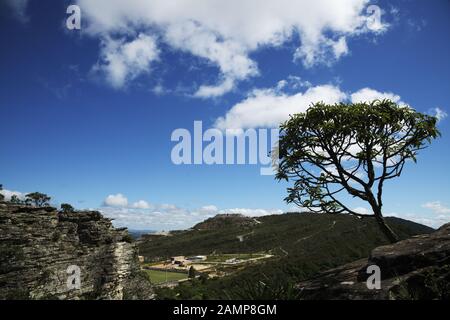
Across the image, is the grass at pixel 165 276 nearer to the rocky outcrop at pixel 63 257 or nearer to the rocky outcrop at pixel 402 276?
the rocky outcrop at pixel 63 257

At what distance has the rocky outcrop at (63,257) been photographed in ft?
68.2

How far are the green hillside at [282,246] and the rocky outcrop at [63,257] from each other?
29.4 feet

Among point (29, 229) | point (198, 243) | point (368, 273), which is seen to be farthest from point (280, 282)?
point (198, 243)

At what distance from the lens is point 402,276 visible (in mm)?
11758

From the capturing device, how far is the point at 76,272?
83.7ft

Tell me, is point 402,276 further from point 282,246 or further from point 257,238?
point 257,238

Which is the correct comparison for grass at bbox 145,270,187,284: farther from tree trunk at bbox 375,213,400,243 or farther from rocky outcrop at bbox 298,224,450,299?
rocky outcrop at bbox 298,224,450,299

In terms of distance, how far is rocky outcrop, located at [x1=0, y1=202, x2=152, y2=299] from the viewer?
20.8m

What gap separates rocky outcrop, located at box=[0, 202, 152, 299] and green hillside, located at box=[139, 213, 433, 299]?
29.4 ft

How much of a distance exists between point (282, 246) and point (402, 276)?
323 feet

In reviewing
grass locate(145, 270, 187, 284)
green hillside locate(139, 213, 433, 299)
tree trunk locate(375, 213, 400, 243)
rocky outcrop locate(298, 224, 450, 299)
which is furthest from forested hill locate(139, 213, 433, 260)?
rocky outcrop locate(298, 224, 450, 299)

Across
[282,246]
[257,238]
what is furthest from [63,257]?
[257,238]

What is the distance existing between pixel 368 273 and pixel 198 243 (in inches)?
5899

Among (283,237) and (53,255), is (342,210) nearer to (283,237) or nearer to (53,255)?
(53,255)
